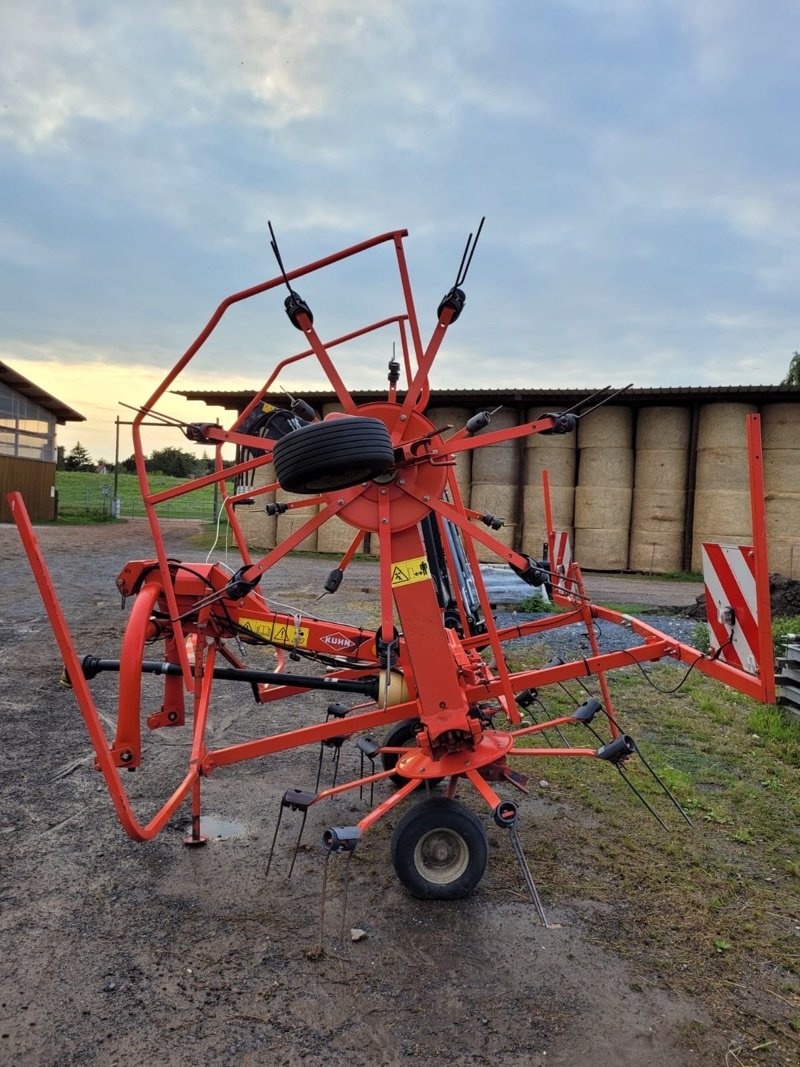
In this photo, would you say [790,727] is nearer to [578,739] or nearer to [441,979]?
[578,739]

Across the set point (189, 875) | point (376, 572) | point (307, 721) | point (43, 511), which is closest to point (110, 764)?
point (189, 875)

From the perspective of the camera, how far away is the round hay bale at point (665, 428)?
17344 mm

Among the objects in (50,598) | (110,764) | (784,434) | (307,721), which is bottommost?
(307,721)

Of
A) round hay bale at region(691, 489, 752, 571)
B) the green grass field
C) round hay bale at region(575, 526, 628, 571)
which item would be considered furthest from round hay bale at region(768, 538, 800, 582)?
the green grass field

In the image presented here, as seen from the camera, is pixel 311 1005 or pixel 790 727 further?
pixel 790 727

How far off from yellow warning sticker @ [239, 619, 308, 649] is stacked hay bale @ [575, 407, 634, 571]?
1414 centimetres

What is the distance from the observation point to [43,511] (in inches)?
1200

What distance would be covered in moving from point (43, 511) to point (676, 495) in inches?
965

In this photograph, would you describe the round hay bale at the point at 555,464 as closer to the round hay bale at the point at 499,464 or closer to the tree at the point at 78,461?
the round hay bale at the point at 499,464

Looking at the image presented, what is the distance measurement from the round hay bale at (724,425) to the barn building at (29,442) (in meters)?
22.7

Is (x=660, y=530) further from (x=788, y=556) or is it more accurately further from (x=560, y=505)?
(x=788, y=556)

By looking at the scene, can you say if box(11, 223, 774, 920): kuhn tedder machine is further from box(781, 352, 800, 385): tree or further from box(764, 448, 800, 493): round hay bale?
box(781, 352, 800, 385): tree

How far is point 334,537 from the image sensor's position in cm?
1975

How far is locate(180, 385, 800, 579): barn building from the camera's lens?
16500 mm
